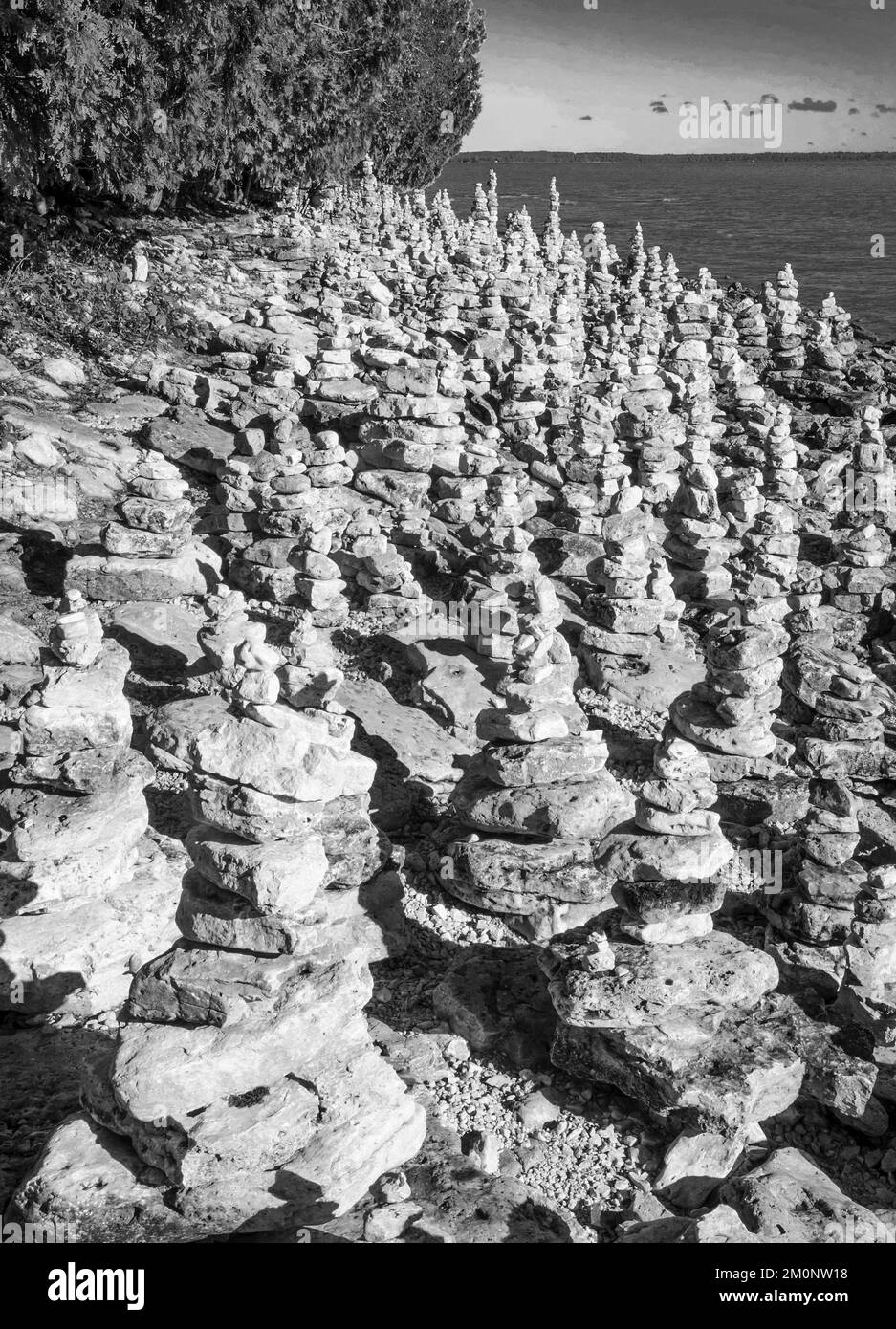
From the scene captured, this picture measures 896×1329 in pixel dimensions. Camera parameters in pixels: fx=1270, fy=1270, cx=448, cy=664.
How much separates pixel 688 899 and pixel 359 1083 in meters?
2.11

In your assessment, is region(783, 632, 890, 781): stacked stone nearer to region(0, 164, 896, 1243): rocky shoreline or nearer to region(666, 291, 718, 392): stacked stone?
region(0, 164, 896, 1243): rocky shoreline

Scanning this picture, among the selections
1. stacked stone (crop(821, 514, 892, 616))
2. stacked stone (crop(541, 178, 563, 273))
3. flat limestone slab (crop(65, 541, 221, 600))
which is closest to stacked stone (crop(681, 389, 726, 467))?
stacked stone (crop(821, 514, 892, 616))

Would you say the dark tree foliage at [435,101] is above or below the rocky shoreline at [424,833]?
above

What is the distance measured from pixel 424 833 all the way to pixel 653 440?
1020 cm

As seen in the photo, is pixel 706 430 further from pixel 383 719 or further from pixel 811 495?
pixel 383 719

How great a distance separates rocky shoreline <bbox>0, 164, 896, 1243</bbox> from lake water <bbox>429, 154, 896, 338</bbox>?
29.4m

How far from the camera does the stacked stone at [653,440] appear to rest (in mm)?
17500

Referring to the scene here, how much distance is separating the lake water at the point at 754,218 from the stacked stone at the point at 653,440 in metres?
23.5

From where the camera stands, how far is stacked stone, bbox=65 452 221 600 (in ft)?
38.7

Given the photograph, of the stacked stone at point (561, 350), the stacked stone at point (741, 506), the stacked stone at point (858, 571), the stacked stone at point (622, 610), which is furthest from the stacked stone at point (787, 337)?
the stacked stone at point (622, 610)

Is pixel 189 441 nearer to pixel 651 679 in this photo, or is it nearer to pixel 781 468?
pixel 651 679

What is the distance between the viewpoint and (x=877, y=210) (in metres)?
83.2

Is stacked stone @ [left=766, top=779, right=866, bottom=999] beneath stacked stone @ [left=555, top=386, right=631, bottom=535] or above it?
beneath

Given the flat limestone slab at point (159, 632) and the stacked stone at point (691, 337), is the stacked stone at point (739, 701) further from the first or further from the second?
the stacked stone at point (691, 337)
